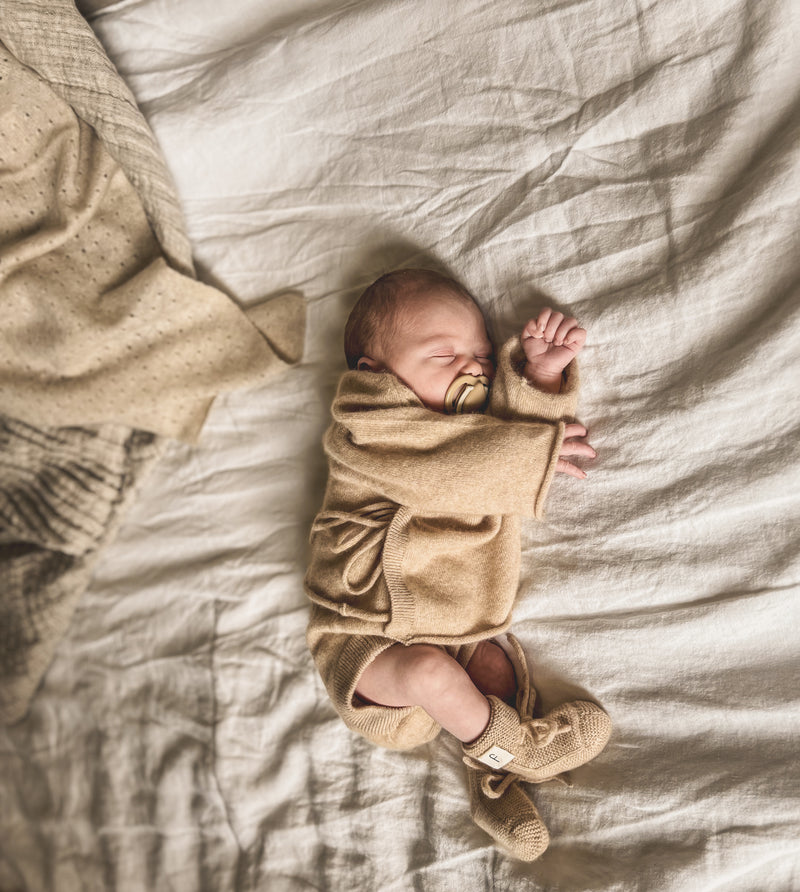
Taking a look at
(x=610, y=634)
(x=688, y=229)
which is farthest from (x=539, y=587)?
(x=688, y=229)

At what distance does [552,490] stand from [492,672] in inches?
11.5

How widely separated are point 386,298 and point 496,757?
664 mm

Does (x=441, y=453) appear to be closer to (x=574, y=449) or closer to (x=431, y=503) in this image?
(x=431, y=503)

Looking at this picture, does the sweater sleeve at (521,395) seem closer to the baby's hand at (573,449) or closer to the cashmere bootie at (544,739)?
the baby's hand at (573,449)

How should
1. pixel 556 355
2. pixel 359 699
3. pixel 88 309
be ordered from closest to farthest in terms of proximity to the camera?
pixel 556 355 < pixel 359 699 < pixel 88 309

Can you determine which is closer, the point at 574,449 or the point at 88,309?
the point at 574,449

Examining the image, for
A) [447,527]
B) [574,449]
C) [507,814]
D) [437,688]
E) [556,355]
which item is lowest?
[507,814]

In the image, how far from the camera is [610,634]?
3.31ft

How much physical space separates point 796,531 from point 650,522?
0.17 metres

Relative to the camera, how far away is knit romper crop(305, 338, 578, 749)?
0.98 metres

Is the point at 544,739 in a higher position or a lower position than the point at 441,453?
lower

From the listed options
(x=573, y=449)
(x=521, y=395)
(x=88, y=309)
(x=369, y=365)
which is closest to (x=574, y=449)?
(x=573, y=449)

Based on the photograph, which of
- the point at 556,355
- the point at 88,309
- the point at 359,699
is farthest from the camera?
the point at 88,309

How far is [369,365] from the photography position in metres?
1.08
